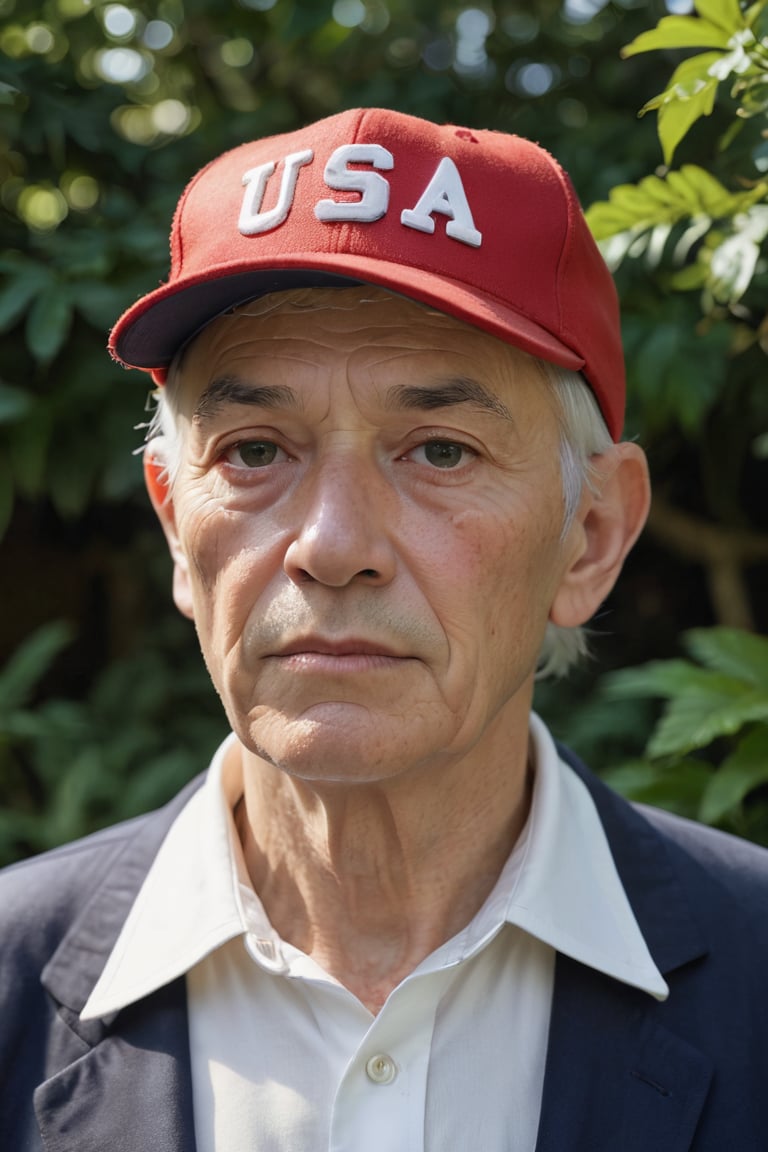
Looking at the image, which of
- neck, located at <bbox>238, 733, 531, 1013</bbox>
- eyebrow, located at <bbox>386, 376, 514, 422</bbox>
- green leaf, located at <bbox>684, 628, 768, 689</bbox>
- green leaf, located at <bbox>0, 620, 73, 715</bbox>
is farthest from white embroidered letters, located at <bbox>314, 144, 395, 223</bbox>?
green leaf, located at <bbox>0, 620, 73, 715</bbox>

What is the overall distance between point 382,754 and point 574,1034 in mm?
540

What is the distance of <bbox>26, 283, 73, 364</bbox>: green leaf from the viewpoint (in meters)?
2.75

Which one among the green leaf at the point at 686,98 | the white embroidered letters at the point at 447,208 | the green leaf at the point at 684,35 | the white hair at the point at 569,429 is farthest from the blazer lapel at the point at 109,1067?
the green leaf at the point at 684,35

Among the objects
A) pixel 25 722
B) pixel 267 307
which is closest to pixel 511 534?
pixel 267 307

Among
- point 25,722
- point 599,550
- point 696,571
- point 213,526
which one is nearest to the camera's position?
point 213,526

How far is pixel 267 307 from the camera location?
73.5 inches

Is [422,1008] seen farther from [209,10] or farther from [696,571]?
[209,10]

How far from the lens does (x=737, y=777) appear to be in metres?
2.59

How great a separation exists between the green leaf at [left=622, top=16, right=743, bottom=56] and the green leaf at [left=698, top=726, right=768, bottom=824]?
143 centimetres

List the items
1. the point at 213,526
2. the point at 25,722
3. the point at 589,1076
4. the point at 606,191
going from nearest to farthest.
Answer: the point at 589,1076, the point at 213,526, the point at 606,191, the point at 25,722

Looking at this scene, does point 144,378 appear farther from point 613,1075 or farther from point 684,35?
point 613,1075

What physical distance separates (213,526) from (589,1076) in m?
1.03

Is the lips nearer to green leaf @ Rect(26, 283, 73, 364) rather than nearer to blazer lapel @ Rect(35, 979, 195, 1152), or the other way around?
blazer lapel @ Rect(35, 979, 195, 1152)

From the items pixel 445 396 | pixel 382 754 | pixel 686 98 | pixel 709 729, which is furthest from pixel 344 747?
pixel 686 98
